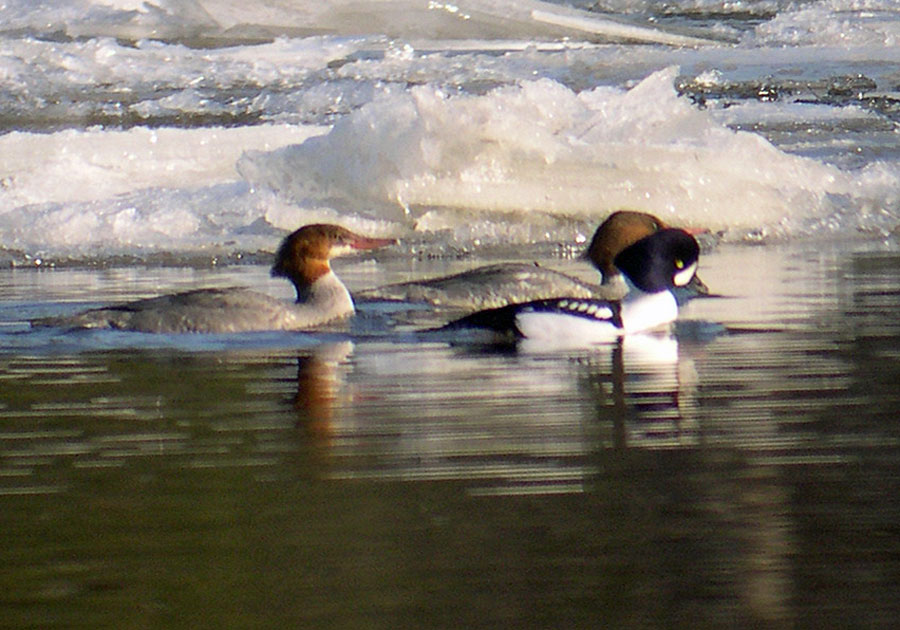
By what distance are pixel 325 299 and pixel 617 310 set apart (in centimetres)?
135

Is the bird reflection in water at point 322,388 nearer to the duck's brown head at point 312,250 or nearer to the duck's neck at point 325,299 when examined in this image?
the duck's neck at point 325,299

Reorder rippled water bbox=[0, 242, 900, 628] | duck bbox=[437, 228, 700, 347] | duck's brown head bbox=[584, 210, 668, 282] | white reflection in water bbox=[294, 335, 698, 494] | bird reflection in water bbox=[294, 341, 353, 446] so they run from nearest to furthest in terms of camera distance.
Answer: rippled water bbox=[0, 242, 900, 628], white reflection in water bbox=[294, 335, 698, 494], bird reflection in water bbox=[294, 341, 353, 446], duck bbox=[437, 228, 700, 347], duck's brown head bbox=[584, 210, 668, 282]

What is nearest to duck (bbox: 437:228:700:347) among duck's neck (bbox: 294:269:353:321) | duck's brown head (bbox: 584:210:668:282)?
duck's neck (bbox: 294:269:353:321)

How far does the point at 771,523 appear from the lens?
3.39m

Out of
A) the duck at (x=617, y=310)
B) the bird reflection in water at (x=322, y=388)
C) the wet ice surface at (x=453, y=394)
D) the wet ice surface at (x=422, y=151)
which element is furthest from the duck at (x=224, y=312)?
the wet ice surface at (x=422, y=151)

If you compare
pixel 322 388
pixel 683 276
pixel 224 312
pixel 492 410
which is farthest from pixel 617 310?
pixel 492 410

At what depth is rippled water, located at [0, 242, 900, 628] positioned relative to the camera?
294 centimetres

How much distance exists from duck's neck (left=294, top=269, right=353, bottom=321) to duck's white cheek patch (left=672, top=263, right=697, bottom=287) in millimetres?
1409

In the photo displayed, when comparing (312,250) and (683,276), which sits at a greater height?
(312,250)

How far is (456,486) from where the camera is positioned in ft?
12.4

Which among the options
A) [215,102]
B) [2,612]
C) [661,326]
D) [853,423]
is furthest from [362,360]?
[215,102]

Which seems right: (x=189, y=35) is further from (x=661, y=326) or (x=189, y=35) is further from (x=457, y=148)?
(x=661, y=326)

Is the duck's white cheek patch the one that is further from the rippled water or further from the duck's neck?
the duck's neck

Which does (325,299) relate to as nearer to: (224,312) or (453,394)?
(224,312)
